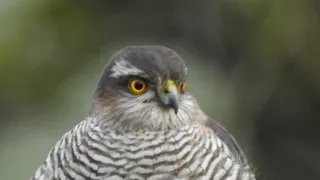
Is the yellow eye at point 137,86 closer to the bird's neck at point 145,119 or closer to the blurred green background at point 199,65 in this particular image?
the bird's neck at point 145,119

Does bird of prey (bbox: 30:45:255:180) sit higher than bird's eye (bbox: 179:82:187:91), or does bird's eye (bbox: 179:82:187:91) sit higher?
bird's eye (bbox: 179:82:187:91)

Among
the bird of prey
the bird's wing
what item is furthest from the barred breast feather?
the bird's wing

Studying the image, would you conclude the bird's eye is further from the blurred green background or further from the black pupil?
the blurred green background

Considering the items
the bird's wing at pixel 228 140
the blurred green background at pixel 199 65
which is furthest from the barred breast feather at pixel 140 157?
the blurred green background at pixel 199 65

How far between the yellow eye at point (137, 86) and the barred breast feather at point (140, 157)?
22cm

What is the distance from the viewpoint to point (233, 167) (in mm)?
4176

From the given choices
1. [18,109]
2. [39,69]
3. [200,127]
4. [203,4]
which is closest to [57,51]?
[39,69]

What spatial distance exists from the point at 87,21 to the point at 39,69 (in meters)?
0.79

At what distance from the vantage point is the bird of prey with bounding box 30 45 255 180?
13.0 feet

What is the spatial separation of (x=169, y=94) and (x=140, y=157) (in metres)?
0.37

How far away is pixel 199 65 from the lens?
8.66 meters

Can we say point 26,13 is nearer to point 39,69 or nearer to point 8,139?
point 39,69

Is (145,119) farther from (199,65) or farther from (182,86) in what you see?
(199,65)

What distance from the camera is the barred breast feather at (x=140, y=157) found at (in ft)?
13.0
